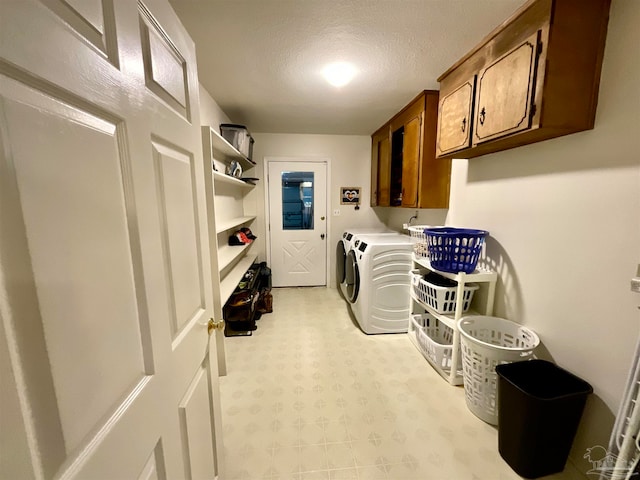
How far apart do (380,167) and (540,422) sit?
9.87 ft

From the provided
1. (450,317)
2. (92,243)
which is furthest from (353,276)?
(92,243)

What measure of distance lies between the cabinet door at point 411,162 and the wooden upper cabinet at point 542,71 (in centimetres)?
91

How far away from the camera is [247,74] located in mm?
2059

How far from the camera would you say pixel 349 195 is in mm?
4043

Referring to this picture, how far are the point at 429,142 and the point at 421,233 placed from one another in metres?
0.86

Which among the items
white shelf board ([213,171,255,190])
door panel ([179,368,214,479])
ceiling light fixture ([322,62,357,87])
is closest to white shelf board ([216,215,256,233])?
white shelf board ([213,171,255,190])

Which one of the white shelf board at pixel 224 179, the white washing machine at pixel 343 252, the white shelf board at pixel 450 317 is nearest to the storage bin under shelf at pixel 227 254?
the white shelf board at pixel 224 179

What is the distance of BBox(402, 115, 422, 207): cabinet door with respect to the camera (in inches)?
100

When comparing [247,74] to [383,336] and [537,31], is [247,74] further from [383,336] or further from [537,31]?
[383,336]

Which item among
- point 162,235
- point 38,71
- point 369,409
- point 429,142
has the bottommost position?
point 369,409

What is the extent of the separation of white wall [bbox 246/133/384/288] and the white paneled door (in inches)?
120

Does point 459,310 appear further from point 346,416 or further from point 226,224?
point 226,224

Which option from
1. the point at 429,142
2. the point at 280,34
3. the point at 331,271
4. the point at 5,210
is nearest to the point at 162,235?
the point at 5,210

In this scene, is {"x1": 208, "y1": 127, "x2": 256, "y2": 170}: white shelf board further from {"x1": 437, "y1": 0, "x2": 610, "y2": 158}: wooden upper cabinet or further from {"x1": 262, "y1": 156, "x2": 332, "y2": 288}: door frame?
{"x1": 437, "y1": 0, "x2": 610, "y2": 158}: wooden upper cabinet
